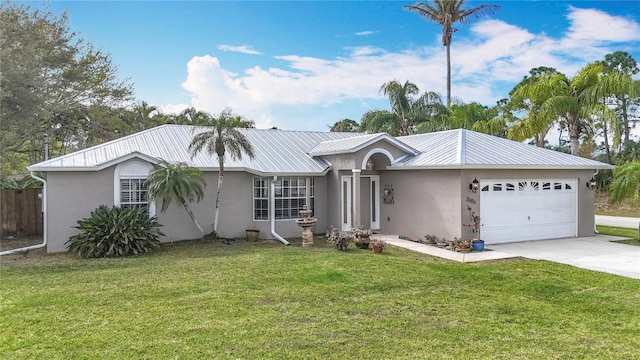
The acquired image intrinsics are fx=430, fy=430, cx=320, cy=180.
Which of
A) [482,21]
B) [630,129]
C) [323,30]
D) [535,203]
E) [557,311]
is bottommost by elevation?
[557,311]

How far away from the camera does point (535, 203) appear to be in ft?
47.1

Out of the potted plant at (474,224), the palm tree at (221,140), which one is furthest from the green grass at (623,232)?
the palm tree at (221,140)

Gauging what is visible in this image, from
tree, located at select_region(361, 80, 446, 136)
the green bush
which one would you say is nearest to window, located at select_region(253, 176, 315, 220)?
the green bush

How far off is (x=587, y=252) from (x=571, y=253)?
56 centimetres

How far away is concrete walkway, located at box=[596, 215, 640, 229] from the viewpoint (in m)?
18.8

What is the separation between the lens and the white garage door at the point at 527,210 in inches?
533

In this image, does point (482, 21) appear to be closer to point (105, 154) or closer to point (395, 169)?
point (395, 169)

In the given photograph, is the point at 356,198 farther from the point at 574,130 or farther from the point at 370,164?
the point at 574,130

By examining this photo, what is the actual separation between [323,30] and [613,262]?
14379 millimetres

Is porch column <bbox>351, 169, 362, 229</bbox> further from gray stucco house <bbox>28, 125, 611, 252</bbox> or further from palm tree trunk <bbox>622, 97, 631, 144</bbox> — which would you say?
palm tree trunk <bbox>622, 97, 631, 144</bbox>

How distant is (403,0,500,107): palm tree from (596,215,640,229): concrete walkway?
1179 centimetres

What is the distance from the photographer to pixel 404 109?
86.2ft

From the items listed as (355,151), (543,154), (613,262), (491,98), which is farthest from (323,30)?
(491,98)

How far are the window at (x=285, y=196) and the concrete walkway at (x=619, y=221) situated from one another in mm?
13786
